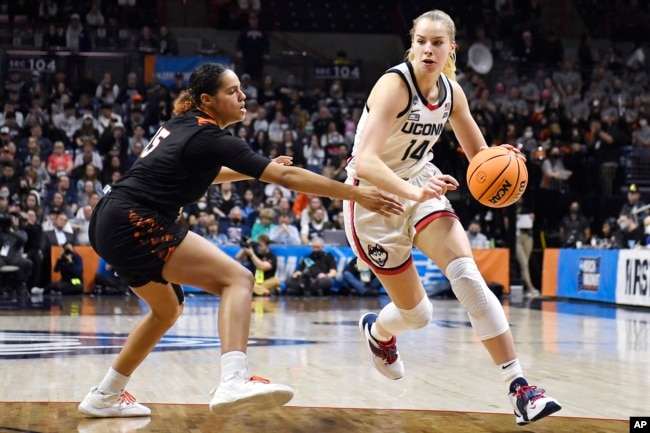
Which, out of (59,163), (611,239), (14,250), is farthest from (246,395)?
(59,163)

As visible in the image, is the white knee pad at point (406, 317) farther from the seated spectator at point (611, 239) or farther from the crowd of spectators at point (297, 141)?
the seated spectator at point (611, 239)

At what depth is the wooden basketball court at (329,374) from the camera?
4.84 meters

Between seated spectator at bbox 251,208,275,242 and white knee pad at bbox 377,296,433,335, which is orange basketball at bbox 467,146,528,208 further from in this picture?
seated spectator at bbox 251,208,275,242

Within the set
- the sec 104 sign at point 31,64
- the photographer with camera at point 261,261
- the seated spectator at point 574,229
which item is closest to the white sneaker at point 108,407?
the photographer with camera at point 261,261

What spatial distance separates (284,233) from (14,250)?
4472mm

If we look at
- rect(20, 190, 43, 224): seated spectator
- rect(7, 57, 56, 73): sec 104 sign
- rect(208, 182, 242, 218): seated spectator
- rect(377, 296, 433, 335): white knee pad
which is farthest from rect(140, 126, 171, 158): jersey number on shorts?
rect(7, 57, 56, 73): sec 104 sign

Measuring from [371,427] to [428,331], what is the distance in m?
5.51

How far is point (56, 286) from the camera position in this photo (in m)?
15.7

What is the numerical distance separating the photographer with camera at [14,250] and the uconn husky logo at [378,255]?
1113 cm

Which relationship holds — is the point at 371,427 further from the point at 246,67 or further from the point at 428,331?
the point at 246,67

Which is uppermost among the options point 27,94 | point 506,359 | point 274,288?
point 27,94

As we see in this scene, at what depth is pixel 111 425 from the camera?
15.8 feet

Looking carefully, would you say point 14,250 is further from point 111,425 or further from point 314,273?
point 111,425

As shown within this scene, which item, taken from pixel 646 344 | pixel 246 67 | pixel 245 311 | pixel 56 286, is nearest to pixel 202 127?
pixel 245 311
